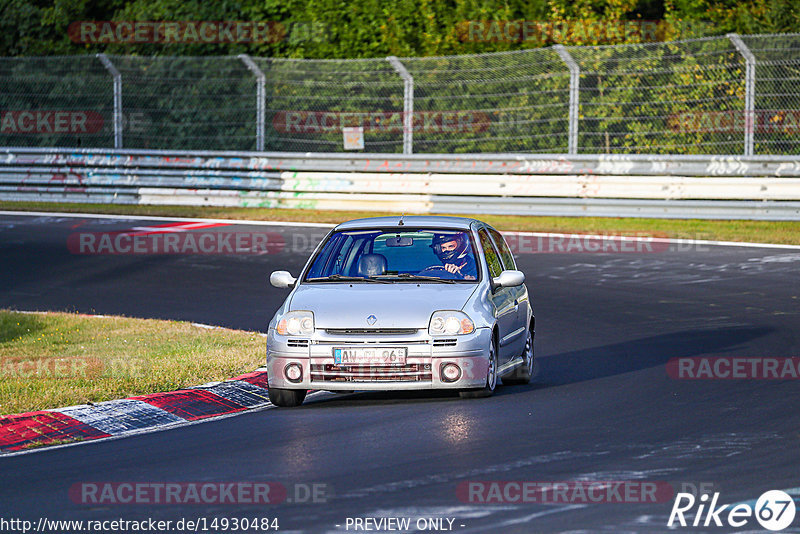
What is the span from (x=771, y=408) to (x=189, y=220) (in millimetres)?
17483

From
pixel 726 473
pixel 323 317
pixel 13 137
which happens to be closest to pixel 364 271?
pixel 323 317

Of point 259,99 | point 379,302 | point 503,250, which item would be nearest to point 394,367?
point 379,302

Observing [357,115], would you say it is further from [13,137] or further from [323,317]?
[323,317]

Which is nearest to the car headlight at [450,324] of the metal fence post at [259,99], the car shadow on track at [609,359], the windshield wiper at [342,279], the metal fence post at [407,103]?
the car shadow on track at [609,359]

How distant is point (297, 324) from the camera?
32.0 feet

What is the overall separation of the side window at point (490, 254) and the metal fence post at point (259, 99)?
15818 mm

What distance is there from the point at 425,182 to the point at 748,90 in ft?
20.4

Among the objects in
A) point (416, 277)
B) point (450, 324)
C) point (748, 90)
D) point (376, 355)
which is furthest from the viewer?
point (748, 90)

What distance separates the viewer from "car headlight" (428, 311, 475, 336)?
31.5 ft

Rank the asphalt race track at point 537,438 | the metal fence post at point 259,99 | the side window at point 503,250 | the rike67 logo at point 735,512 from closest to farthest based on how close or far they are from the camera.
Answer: the rike67 logo at point 735,512 → the asphalt race track at point 537,438 → the side window at point 503,250 → the metal fence post at point 259,99

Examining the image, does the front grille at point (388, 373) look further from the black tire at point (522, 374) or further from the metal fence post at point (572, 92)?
the metal fence post at point (572, 92)

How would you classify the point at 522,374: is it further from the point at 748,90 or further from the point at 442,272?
the point at 748,90

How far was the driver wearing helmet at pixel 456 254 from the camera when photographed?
10.6m

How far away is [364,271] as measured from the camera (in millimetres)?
10555
